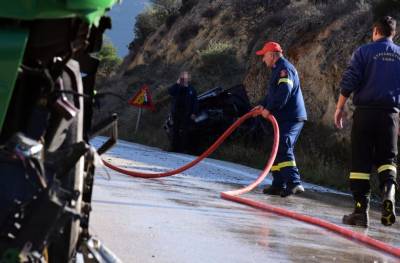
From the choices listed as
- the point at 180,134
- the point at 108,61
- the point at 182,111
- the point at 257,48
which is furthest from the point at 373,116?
the point at 108,61

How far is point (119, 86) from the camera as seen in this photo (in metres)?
47.7

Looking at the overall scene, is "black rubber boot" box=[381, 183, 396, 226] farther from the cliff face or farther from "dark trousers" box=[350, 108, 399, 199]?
the cliff face

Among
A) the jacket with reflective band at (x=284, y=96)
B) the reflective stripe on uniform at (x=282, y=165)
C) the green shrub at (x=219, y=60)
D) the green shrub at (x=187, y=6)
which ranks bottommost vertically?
the reflective stripe on uniform at (x=282, y=165)

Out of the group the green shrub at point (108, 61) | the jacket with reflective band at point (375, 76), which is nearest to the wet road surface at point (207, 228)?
the jacket with reflective band at point (375, 76)

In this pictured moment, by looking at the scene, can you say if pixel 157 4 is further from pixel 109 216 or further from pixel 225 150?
pixel 109 216

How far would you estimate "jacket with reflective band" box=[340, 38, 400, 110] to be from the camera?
8.96 metres

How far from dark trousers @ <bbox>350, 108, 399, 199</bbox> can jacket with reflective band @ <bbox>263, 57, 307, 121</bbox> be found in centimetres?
296

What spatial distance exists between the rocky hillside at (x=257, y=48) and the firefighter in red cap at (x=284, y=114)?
5484 millimetres

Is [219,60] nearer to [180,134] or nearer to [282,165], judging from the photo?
[180,134]

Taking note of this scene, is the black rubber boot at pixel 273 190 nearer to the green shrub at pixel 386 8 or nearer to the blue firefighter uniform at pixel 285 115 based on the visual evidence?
the blue firefighter uniform at pixel 285 115

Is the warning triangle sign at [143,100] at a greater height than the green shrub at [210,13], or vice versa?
the green shrub at [210,13]

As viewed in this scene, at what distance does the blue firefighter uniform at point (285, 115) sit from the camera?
39.1 ft

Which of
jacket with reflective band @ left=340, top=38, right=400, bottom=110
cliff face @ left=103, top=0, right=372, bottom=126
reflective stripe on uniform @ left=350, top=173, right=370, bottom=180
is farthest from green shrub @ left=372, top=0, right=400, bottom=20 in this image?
reflective stripe on uniform @ left=350, top=173, right=370, bottom=180

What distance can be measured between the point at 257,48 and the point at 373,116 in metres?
23.1
